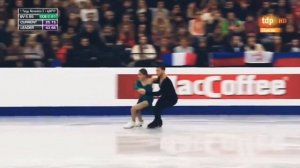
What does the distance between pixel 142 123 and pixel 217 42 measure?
3119 millimetres

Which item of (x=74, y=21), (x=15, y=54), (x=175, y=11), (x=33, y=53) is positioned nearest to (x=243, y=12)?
(x=175, y=11)

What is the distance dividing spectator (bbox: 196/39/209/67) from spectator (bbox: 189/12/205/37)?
0.43 metres

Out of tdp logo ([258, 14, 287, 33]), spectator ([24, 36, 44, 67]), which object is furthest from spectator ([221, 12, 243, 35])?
spectator ([24, 36, 44, 67])

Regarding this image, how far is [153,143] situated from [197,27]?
17.1 ft

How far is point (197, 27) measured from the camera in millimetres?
15688

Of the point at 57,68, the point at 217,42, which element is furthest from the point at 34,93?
the point at 217,42

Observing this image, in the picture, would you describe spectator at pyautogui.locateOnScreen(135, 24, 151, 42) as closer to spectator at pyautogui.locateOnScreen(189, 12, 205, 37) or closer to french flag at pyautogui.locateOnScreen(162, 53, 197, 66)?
french flag at pyautogui.locateOnScreen(162, 53, 197, 66)

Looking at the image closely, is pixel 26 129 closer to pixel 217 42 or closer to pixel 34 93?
pixel 34 93

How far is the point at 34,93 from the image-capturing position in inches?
584

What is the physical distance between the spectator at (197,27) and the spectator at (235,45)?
2.17 feet

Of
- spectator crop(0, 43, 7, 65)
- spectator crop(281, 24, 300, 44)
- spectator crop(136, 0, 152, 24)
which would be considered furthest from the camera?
spectator crop(281, 24, 300, 44)

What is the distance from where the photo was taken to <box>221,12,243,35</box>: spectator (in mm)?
15484

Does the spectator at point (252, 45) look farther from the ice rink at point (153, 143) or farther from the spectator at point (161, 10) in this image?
the spectator at point (161, 10)

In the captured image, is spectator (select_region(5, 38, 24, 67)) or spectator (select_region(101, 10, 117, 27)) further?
spectator (select_region(101, 10, 117, 27))
